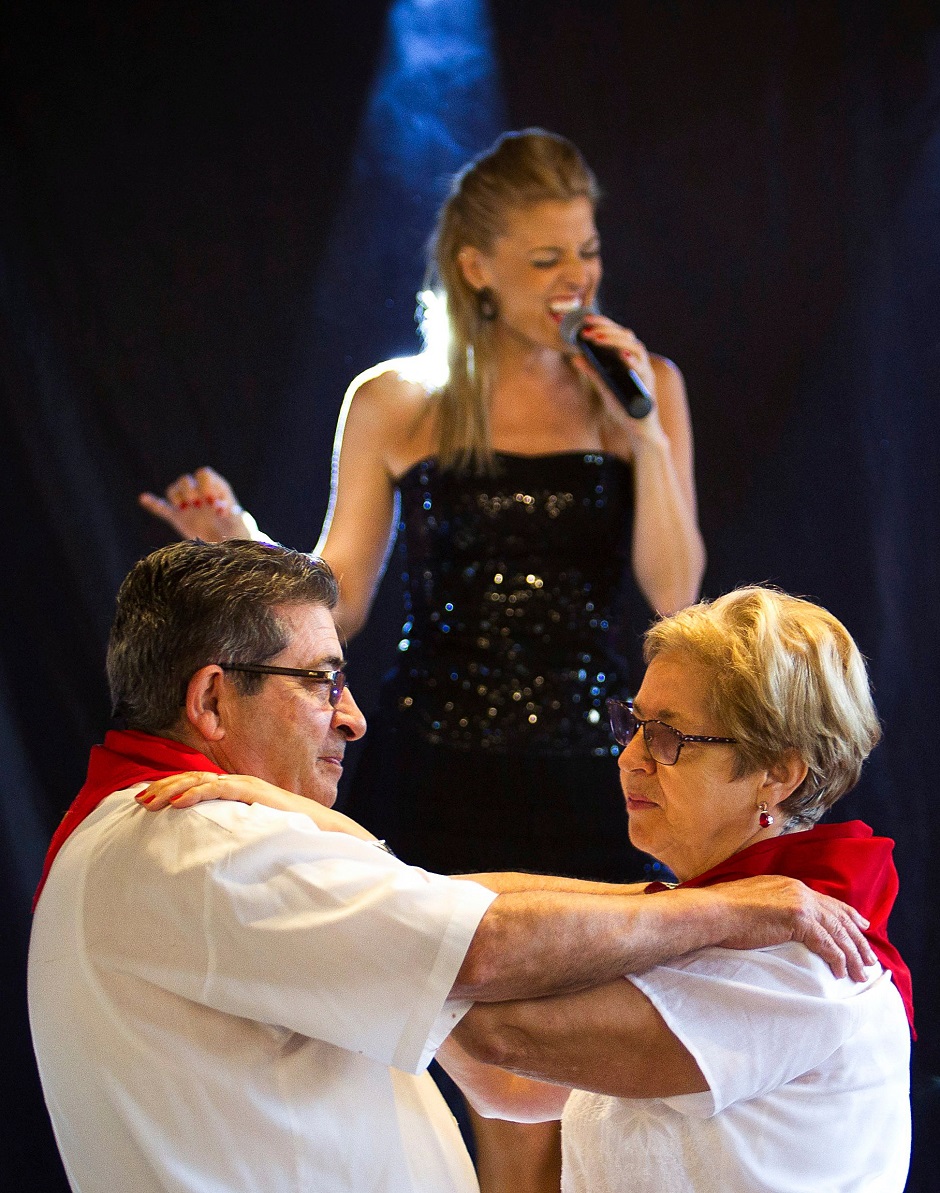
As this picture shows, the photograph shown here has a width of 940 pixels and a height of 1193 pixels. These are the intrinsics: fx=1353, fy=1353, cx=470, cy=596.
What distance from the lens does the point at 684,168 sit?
11.1 feet

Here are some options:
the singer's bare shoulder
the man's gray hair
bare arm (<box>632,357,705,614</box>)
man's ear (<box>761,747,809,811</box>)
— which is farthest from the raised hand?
man's ear (<box>761,747,809,811</box>)

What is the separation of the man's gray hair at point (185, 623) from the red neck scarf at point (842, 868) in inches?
24.5

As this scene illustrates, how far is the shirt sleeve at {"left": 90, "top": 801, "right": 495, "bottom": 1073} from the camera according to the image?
1362 millimetres

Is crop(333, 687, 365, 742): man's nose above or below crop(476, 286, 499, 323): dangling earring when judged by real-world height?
below

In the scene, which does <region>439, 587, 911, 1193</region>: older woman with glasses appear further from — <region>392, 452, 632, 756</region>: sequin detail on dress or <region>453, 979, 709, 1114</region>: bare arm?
<region>392, 452, 632, 756</region>: sequin detail on dress

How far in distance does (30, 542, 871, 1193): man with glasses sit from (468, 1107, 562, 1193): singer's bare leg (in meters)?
0.41

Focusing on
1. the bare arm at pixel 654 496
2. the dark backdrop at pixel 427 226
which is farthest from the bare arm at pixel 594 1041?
the dark backdrop at pixel 427 226

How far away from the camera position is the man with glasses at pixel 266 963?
4.50 feet

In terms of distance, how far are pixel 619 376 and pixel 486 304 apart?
0.44m

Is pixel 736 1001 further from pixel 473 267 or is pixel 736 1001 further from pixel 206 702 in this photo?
pixel 473 267

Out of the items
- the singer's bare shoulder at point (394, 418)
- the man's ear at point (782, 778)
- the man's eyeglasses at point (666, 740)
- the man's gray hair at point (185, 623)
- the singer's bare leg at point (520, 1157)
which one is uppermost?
the singer's bare shoulder at point (394, 418)

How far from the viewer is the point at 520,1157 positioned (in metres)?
2.08

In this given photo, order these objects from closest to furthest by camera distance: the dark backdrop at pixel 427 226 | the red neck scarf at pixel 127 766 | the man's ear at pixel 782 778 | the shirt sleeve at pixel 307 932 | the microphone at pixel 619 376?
1. the shirt sleeve at pixel 307 932
2. the red neck scarf at pixel 127 766
3. the man's ear at pixel 782 778
4. the microphone at pixel 619 376
5. the dark backdrop at pixel 427 226

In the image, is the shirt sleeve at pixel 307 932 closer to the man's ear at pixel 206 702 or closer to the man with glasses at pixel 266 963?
the man with glasses at pixel 266 963
